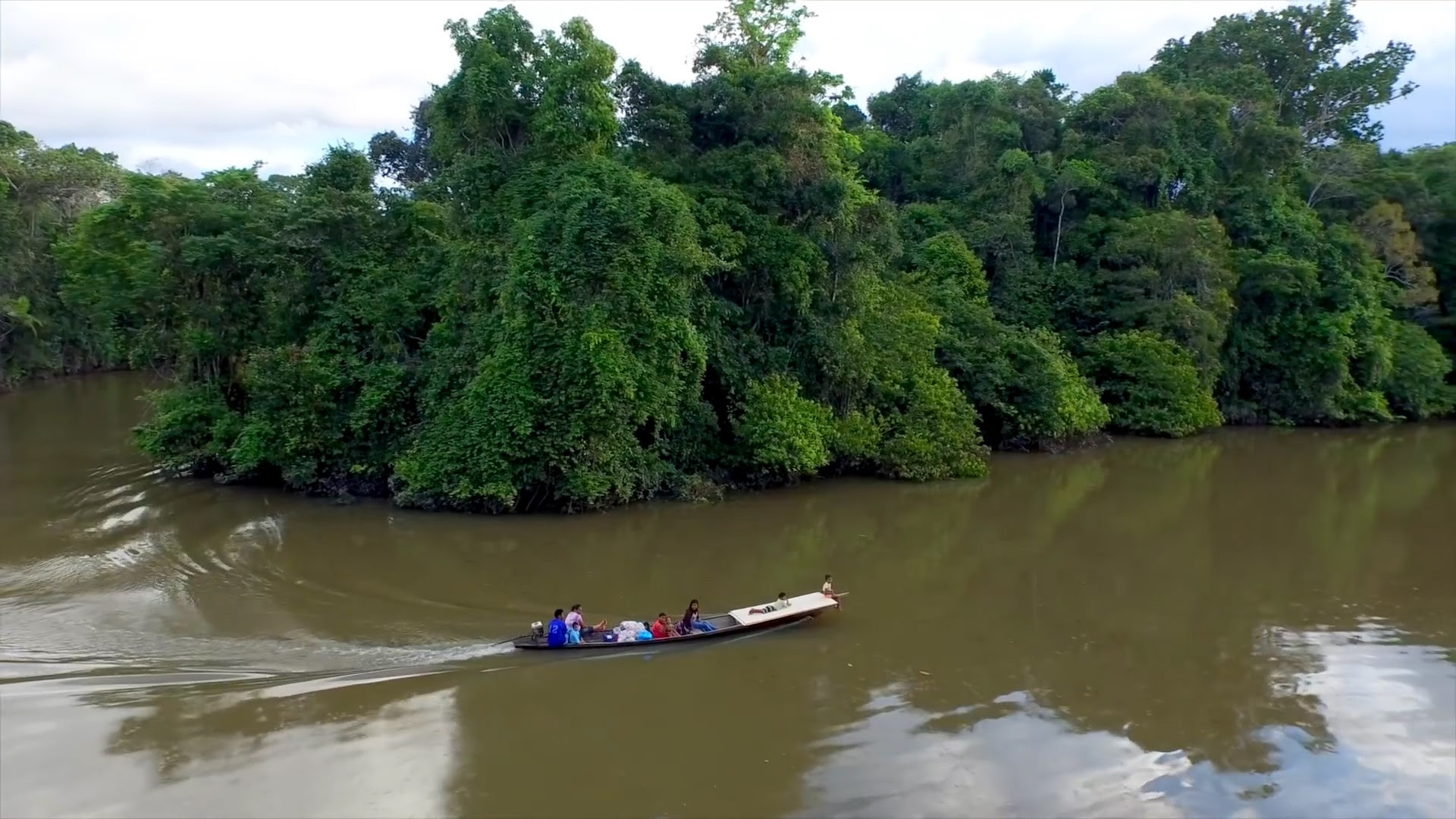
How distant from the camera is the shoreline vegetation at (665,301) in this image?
15.9 metres

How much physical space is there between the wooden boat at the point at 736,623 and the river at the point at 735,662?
0.68 feet

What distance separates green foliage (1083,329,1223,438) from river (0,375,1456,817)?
6066mm

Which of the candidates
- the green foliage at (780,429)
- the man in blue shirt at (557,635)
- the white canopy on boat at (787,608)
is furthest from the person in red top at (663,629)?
the green foliage at (780,429)

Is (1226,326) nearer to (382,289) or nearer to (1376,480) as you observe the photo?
(1376,480)

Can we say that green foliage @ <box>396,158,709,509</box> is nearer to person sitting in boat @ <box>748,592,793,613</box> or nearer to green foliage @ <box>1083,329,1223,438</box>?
person sitting in boat @ <box>748,592,793,613</box>

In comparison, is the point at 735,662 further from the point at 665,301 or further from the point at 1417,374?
the point at 1417,374

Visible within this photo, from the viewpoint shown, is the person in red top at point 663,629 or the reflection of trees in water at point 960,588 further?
the person in red top at point 663,629

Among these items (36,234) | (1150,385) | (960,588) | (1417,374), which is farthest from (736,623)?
(36,234)

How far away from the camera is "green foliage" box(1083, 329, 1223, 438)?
23781mm

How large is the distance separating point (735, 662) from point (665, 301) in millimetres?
7266

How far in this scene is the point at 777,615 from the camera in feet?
37.4

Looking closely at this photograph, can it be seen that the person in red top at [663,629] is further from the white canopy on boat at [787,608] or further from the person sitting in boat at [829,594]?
the person sitting in boat at [829,594]

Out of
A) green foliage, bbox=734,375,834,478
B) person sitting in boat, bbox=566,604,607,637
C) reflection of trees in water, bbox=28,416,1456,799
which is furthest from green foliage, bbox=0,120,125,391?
person sitting in boat, bbox=566,604,607,637

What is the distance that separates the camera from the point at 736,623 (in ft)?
37.0
